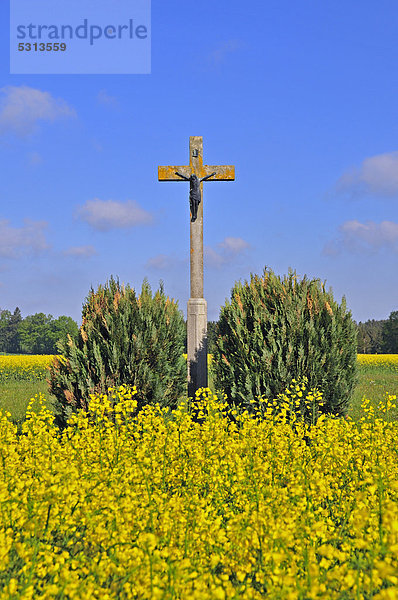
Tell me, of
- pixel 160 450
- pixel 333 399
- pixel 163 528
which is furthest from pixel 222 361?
pixel 163 528

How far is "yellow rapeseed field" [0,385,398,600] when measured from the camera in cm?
269

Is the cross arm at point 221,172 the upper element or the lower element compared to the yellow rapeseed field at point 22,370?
upper

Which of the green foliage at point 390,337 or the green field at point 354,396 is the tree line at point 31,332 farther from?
the green field at point 354,396

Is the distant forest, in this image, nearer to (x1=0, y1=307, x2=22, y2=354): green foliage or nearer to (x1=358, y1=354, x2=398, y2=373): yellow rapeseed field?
(x1=0, y1=307, x2=22, y2=354): green foliage

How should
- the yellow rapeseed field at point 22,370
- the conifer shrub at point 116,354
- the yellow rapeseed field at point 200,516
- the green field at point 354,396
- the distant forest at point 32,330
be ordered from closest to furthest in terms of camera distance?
1. the yellow rapeseed field at point 200,516
2. the conifer shrub at point 116,354
3. the green field at point 354,396
4. the yellow rapeseed field at point 22,370
5. the distant forest at point 32,330

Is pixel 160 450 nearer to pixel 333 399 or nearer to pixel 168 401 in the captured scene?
pixel 168 401

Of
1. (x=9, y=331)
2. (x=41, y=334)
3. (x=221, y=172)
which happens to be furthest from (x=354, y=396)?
(x=9, y=331)

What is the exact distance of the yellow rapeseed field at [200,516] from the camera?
2686 millimetres

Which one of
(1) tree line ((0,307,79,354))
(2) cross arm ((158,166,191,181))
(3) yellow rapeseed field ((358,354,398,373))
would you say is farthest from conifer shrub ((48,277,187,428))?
(1) tree line ((0,307,79,354))

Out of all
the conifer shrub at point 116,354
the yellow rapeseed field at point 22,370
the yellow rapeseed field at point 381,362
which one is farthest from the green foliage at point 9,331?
the conifer shrub at point 116,354

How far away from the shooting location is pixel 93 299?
793cm

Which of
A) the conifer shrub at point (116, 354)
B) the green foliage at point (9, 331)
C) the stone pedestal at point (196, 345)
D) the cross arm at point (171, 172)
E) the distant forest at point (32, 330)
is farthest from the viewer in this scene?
the green foliage at point (9, 331)

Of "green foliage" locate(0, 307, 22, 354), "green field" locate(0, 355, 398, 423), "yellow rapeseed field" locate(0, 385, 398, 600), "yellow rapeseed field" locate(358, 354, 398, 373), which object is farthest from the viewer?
"green foliage" locate(0, 307, 22, 354)

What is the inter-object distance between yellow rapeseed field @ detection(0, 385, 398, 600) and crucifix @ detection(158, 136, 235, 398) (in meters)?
2.13
